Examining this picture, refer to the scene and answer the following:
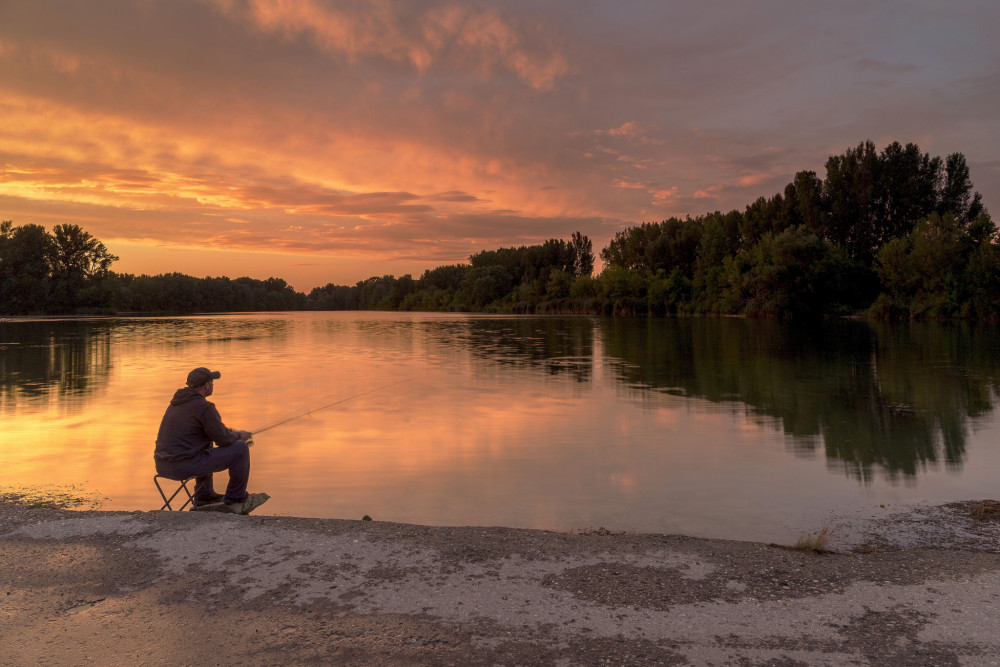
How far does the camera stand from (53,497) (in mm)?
9180

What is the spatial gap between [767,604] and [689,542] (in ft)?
5.16

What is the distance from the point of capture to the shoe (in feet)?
26.9

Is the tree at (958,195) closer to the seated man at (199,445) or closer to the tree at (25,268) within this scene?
the seated man at (199,445)

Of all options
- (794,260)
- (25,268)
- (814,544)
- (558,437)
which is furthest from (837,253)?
(25,268)

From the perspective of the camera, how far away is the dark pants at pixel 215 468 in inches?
313

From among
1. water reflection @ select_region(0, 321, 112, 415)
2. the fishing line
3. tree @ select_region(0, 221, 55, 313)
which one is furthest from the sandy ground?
tree @ select_region(0, 221, 55, 313)

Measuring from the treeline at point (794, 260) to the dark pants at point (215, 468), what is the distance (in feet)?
247

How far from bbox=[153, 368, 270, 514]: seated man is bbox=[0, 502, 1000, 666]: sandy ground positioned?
38.9 inches

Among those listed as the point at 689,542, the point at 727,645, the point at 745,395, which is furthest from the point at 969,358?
the point at 727,645

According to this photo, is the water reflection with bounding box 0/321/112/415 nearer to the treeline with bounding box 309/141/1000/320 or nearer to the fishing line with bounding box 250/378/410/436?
the fishing line with bounding box 250/378/410/436

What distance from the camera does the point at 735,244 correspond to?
10669 centimetres

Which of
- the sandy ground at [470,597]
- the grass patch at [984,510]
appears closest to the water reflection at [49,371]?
the sandy ground at [470,597]

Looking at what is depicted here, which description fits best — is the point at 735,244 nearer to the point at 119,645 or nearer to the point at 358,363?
the point at 358,363

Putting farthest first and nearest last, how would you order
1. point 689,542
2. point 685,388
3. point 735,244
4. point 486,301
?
point 486,301, point 735,244, point 685,388, point 689,542
